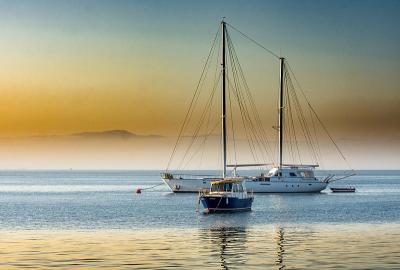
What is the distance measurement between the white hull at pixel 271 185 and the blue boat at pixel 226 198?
48.4 m

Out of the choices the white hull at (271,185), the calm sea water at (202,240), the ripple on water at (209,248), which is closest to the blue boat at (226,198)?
the calm sea water at (202,240)

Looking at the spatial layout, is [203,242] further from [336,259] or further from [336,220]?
[336,220]

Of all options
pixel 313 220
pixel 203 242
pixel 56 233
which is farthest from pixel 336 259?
pixel 313 220

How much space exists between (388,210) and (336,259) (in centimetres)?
5632

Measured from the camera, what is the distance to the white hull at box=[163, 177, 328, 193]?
145m

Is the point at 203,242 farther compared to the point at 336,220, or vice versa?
the point at 336,220

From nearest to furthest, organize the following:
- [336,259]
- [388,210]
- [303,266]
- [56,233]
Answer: [303,266] < [336,259] < [56,233] < [388,210]

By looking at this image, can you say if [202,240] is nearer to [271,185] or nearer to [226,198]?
[226,198]

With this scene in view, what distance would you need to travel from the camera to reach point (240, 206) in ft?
306

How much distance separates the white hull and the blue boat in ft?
159

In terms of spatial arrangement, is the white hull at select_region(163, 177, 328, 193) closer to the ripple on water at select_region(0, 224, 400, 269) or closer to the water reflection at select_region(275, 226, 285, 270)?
the ripple on water at select_region(0, 224, 400, 269)

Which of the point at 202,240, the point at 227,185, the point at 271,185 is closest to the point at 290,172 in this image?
the point at 271,185

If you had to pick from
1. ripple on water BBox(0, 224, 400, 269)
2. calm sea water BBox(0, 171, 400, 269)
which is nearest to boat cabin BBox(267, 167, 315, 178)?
calm sea water BBox(0, 171, 400, 269)

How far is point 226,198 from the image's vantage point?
91.0 metres
